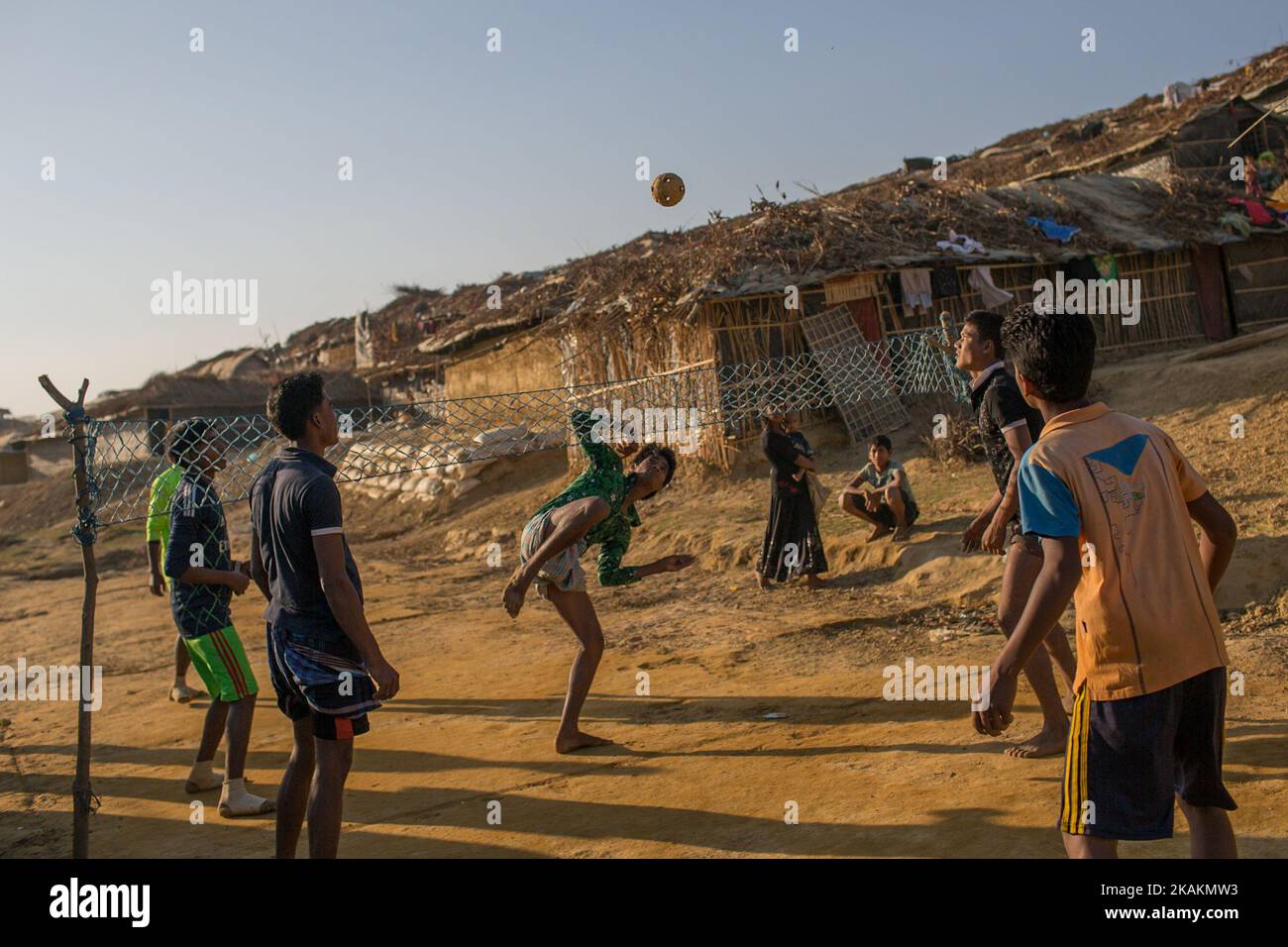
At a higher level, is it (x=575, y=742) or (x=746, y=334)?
(x=746, y=334)

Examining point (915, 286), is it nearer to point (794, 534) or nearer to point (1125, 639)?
point (794, 534)

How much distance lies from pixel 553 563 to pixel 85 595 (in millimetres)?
2243

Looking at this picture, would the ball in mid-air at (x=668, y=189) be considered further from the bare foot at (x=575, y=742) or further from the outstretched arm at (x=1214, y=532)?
the outstretched arm at (x=1214, y=532)

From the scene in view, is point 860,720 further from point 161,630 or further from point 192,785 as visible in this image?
point 161,630

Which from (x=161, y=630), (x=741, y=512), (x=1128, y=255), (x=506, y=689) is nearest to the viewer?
(x=506, y=689)

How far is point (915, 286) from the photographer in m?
15.8

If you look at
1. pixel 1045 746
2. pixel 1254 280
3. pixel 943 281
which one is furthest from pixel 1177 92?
pixel 1045 746

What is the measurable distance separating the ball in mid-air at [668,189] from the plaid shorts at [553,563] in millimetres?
5934

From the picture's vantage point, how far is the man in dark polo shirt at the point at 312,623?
12.5 ft

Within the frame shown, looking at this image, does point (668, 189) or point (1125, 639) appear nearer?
point (1125, 639)
